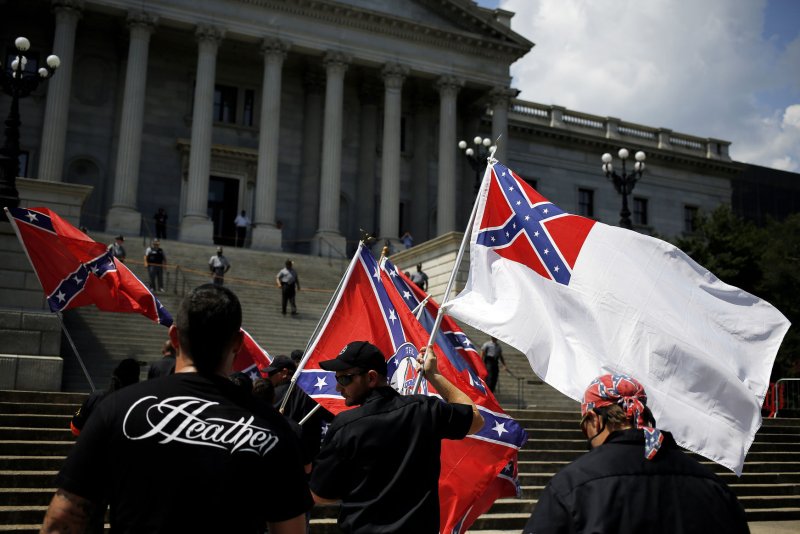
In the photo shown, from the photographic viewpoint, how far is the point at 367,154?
4331cm

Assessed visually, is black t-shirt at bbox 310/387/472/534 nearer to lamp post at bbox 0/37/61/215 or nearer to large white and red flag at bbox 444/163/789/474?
large white and red flag at bbox 444/163/789/474

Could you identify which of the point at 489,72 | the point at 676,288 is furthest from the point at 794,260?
the point at 676,288

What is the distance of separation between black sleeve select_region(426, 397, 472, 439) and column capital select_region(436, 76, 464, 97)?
38453mm

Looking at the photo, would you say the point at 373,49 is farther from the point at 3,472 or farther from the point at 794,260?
the point at 3,472

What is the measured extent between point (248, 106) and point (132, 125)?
7.63 m

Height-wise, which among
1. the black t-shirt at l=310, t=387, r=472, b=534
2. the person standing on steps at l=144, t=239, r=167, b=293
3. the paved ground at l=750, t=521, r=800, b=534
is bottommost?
the paved ground at l=750, t=521, r=800, b=534

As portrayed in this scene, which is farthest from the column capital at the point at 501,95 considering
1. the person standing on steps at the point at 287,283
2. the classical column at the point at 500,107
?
the person standing on steps at the point at 287,283

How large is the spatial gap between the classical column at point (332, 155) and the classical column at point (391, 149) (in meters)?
2.27

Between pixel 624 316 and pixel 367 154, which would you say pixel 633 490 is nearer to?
pixel 624 316

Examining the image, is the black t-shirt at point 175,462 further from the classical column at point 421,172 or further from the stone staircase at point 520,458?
the classical column at point 421,172

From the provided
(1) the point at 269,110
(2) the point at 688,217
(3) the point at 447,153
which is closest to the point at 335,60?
(1) the point at 269,110

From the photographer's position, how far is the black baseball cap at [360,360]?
4.48 m

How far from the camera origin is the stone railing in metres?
51.0

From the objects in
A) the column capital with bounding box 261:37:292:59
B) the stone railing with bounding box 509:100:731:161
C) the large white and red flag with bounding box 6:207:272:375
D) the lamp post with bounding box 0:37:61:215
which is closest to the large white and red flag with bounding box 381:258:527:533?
the large white and red flag with bounding box 6:207:272:375
